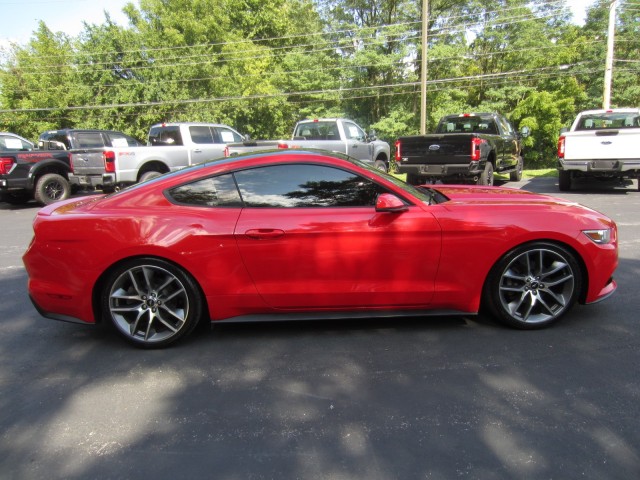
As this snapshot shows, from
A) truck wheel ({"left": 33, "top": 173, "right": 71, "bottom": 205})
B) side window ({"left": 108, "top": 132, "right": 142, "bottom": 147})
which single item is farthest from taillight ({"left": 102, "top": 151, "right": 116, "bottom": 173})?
truck wheel ({"left": 33, "top": 173, "right": 71, "bottom": 205})

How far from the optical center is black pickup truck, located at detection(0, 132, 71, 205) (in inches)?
440

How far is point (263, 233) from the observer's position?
3482 mm

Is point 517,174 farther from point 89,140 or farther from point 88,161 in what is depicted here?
point 89,140

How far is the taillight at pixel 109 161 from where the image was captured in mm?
11711

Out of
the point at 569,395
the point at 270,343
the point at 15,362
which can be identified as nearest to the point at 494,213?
the point at 569,395

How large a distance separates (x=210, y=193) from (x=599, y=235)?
3.05m

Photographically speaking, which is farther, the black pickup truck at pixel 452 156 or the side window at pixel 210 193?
the black pickup truck at pixel 452 156

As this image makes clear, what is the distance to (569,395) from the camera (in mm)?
2818

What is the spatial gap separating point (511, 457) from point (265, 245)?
206cm

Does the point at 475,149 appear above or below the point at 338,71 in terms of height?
below

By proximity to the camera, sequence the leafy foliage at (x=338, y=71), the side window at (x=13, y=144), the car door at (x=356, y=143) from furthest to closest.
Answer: the leafy foliage at (x=338, y=71) → the car door at (x=356, y=143) → the side window at (x=13, y=144)

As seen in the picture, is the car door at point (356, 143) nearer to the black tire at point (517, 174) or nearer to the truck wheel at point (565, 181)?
the black tire at point (517, 174)

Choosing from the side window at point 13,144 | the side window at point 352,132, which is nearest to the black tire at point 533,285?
the side window at point 352,132

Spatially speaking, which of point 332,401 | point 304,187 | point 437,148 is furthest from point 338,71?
point 332,401
